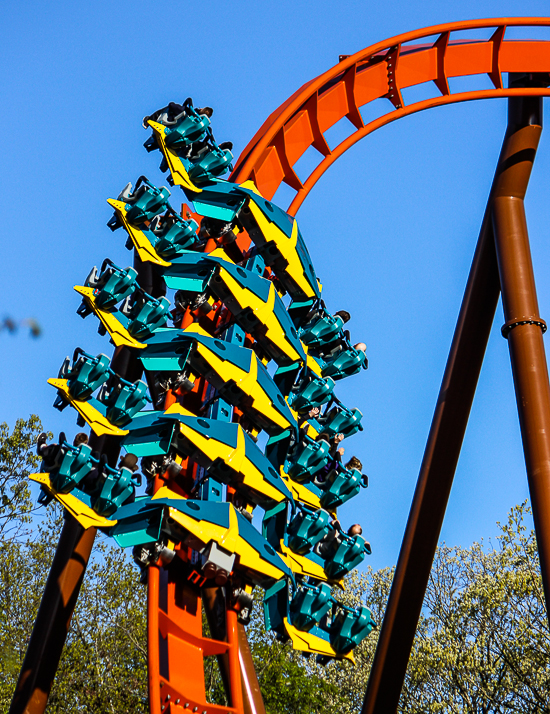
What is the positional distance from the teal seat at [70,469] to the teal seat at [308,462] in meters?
1.93

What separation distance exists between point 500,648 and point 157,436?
15.0m

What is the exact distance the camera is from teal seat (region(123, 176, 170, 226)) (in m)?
6.35

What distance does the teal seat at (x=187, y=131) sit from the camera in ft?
22.4

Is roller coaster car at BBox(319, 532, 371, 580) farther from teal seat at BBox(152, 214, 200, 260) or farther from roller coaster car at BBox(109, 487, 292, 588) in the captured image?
teal seat at BBox(152, 214, 200, 260)

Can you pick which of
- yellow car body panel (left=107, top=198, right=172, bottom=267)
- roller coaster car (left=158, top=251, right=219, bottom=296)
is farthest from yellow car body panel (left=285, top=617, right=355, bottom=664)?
yellow car body panel (left=107, top=198, right=172, bottom=267)

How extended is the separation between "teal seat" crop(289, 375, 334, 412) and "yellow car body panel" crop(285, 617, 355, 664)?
1.96 m

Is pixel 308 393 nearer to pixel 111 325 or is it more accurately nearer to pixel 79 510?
pixel 111 325

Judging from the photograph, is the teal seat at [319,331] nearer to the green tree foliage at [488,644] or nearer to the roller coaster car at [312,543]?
the roller coaster car at [312,543]

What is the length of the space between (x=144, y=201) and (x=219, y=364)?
1.45 meters

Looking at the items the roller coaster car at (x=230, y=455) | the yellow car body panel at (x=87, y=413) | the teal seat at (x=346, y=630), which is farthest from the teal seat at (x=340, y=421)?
the yellow car body panel at (x=87, y=413)

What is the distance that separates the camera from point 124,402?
5.66 m

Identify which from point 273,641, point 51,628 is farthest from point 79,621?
point 51,628

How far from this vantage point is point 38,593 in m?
17.7

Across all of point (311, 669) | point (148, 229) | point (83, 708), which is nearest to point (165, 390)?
point (148, 229)
